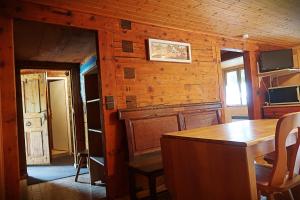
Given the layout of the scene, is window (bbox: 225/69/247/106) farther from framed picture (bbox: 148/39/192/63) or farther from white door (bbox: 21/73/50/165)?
white door (bbox: 21/73/50/165)

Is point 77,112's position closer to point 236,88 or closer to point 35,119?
point 35,119

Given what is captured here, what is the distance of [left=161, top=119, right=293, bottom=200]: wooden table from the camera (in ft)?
4.14

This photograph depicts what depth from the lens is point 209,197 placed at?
149 cm

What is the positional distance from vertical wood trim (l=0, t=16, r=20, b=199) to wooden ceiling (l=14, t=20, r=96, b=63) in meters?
0.54

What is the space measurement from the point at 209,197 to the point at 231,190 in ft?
0.66

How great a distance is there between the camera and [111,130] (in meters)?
2.62

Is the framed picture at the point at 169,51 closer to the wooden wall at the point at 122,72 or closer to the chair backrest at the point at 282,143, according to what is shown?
the wooden wall at the point at 122,72

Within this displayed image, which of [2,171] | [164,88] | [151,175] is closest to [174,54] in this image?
[164,88]

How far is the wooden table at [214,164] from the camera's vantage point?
1262 mm

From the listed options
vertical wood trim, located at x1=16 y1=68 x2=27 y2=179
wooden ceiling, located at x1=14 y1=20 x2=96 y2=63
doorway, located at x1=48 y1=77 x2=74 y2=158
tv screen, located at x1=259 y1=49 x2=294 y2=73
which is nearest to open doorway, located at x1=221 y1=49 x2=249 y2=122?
tv screen, located at x1=259 y1=49 x2=294 y2=73

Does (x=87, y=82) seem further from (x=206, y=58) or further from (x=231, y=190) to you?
(x=231, y=190)

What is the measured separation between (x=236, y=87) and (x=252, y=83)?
288cm

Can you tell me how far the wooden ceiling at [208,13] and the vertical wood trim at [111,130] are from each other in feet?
1.21

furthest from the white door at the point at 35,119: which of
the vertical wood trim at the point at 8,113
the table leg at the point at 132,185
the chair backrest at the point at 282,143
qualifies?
the chair backrest at the point at 282,143
